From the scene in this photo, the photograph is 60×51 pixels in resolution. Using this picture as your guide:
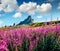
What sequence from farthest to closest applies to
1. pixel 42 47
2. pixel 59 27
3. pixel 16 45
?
pixel 59 27
pixel 42 47
pixel 16 45

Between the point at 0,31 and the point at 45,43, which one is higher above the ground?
the point at 0,31

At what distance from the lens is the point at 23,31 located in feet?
20.6

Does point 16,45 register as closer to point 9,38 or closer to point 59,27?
point 9,38

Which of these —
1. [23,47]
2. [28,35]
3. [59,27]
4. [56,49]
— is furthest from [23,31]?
[59,27]

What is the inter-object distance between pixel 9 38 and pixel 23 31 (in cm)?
59

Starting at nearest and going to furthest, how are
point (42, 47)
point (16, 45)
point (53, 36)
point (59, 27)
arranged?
point (16, 45), point (42, 47), point (53, 36), point (59, 27)

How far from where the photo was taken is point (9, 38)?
5.84 meters

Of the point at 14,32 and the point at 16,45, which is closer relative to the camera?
the point at 16,45

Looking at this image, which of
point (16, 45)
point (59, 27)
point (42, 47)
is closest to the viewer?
point (16, 45)

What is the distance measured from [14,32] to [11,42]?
19.4 inches

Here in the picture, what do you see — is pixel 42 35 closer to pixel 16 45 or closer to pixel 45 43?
pixel 45 43

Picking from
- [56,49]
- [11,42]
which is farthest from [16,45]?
[56,49]

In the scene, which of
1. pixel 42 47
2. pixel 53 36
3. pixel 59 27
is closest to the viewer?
pixel 42 47

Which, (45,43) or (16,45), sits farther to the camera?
(45,43)
